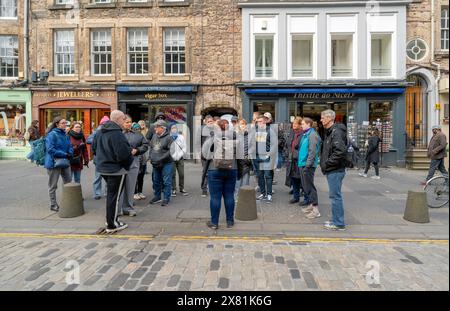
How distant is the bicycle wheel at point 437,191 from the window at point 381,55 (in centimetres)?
931

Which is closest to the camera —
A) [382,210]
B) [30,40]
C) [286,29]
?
[382,210]

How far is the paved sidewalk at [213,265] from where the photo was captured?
3.67m

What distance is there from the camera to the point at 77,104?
53.9ft

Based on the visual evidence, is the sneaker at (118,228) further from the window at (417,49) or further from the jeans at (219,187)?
the window at (417,49)

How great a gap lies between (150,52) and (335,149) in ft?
42.7

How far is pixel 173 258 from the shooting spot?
4.45 meters

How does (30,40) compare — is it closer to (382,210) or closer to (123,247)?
(123,247)

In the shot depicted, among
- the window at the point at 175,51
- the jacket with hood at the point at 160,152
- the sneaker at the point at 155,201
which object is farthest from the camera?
the window at the point at 175,51

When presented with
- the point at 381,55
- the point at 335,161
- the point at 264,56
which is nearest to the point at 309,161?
the point at 335,161

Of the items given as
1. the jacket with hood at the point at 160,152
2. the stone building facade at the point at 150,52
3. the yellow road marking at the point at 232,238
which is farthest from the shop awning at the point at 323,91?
the yellow road marking at the point at 232,238

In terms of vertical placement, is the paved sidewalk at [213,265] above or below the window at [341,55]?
below

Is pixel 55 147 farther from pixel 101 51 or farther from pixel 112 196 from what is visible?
pixel 101 51
